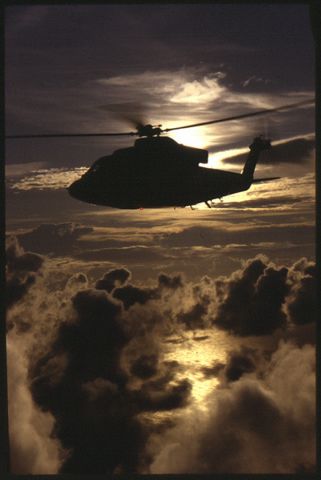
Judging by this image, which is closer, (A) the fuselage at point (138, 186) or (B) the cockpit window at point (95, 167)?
(A) the fuselage at point (138, 186)

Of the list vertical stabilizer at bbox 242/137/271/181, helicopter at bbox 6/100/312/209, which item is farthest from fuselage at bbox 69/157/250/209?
vertical stabilizer at bbox 242/137/271/181

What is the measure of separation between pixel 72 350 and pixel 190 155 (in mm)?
82466

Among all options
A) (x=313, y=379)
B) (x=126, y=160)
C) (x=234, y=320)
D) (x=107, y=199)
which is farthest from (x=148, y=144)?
(x=234, y=320)

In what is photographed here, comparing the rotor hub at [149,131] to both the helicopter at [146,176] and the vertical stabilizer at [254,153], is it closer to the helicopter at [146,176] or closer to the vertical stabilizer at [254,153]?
the helicopter at [146,176]

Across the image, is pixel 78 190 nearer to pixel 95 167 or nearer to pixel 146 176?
pixel 95 167

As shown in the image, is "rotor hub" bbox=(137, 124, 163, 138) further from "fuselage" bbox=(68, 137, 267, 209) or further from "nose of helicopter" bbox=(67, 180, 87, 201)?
"nose of helicopter" bbox=(67, 180, 87, 201)

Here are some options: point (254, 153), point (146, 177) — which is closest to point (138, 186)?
point (146, 177)

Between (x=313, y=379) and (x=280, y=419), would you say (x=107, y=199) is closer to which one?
(x=313, y=379)

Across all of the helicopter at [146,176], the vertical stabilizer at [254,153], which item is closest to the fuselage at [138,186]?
the helicopter at [146,176]

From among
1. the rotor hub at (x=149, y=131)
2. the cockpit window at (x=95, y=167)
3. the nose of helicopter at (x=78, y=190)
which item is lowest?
the nose of helicopter at (x=78, y=190)

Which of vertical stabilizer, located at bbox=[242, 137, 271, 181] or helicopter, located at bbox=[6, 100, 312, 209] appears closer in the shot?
helicopter, located at bbox=[6, 100, 312, 209]

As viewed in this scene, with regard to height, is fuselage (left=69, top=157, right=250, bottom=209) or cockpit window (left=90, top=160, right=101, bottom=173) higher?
cockpit window (left=90, top=160, right=101, bottom=173)

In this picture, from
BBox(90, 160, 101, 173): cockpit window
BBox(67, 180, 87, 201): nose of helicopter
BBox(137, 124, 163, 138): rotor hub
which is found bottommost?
BBox(67, 180, 87, 201): nose of helicopter

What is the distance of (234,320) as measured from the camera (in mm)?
69438
